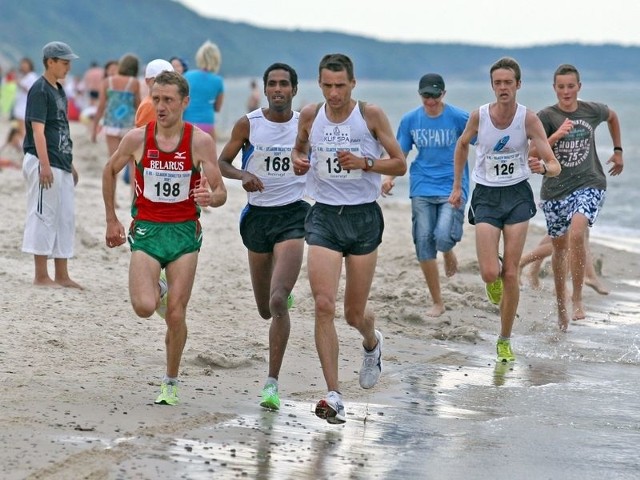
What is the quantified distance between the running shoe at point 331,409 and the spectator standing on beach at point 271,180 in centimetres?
89

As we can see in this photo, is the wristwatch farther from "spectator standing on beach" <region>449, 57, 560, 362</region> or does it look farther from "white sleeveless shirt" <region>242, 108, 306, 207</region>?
"spectator standing on beach" <region>449, 57, 560, 362</region>

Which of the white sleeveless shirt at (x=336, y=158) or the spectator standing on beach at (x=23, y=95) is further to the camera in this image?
the spectator standing on beach at (x=23, y=95)

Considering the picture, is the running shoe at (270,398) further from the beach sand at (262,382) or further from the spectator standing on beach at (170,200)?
the spectator standing on beach at (170,200)

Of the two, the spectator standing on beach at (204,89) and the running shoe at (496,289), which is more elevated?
the spectator standing on beach at (204,89)

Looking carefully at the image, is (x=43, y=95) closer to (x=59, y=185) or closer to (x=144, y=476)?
(x=59, y=185)

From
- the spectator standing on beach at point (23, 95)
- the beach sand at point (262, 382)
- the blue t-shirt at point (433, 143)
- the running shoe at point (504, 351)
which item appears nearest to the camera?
the beach sand at point (262, 382)

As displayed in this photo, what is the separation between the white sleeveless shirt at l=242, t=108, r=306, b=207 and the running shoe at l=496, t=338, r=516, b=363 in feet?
7.85

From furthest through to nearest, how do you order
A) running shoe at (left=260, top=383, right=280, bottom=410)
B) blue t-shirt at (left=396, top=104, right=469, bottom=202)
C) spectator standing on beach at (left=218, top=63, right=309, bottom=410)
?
blue t-shirt at (left=396, top=104, right=469, bottom=202) → spectator standing on beach at (left=218, top=63, right=309, bottom=410) → running shoe at (left=260, top=383, right=280, bottom=410)

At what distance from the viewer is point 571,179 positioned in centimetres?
1119

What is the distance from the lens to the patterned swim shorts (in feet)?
36.6

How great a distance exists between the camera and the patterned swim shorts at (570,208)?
36.6 feet

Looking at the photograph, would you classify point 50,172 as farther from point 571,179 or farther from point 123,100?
point 123,100

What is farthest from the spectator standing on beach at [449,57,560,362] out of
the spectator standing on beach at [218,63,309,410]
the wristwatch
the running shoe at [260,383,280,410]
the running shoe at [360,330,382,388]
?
the running shoe at [260,383,280,410]

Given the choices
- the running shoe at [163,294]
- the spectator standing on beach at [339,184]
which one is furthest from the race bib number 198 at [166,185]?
the spectator standing on beach at [339,184]
